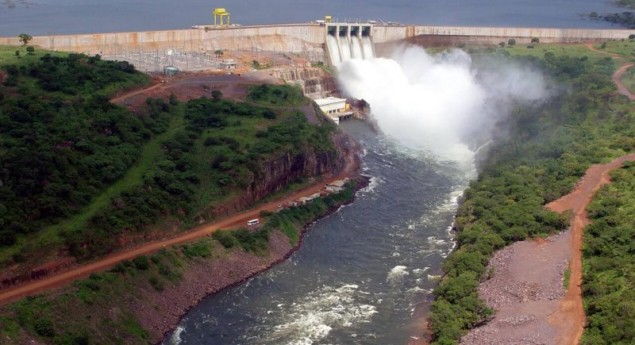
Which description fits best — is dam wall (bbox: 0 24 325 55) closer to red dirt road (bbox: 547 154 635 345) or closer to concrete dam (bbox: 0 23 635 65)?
concrete dam (bbox: 0 23 635 65)

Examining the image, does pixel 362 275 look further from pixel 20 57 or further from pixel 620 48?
pixel 620 48

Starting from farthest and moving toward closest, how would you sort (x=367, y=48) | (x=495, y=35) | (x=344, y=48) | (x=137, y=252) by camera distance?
1. (x=495, y=35)
2. (x=367, y=48)
3. (x=344, y=48)
4. (x=137, y=252)

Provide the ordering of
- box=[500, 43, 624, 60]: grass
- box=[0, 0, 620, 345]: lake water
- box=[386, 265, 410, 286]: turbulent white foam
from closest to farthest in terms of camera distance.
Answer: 1. box=[0, 0, 620, 345]: lake water
2. box=[386, 265, 410, 286]: turbulent white foam
3. box=[500, 43, 624, 60]: grass

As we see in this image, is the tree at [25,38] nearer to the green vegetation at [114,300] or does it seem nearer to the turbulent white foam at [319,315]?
the green vegetation at [114,300]

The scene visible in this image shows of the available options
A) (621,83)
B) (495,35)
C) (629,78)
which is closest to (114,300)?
(621,83)

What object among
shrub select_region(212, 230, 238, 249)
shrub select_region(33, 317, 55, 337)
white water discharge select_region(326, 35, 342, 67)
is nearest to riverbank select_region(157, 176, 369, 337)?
shrub select_region(212, 230, 238, 249)

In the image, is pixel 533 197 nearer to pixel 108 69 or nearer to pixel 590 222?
pixel 590 222
